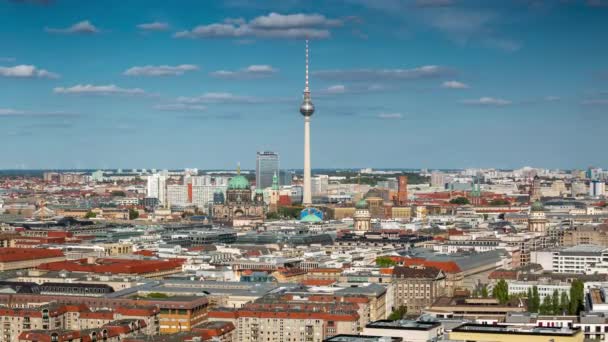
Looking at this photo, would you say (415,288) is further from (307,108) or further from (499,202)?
(499,202)

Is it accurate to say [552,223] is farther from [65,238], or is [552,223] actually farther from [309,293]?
[309,293]

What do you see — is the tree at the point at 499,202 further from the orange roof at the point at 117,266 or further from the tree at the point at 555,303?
the tree at the point at 555,303

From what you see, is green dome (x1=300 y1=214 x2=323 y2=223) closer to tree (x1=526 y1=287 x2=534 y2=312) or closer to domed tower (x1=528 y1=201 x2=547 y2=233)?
domed tower (x1=528 y1=201 x2=547 y2=233)

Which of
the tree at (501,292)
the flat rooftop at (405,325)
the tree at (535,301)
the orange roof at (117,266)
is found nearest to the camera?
the flat rooftop at (405,325)

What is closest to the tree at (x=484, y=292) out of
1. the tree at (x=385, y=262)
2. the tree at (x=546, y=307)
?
the tree at (x=546, y=307)

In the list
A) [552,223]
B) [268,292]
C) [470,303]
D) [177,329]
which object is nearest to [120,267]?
[268,292]
